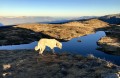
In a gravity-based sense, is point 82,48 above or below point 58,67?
below

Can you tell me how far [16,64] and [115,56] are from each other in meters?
36.6

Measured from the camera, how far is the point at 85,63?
39.6 m

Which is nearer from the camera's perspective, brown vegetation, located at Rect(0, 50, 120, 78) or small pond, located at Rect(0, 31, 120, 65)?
brown vegetation, located at Rect(0, 50, 120, 78)

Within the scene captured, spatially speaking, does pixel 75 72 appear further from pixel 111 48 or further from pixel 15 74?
pixel 111 48

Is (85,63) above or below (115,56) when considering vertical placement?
above

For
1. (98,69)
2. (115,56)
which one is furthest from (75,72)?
(115,56)

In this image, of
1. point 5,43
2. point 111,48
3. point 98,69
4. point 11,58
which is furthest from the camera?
point 5,43

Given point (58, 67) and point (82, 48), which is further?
point (82, 48)

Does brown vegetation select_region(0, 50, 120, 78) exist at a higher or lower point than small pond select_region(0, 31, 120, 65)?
higher

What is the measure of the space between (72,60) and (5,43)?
62737mm

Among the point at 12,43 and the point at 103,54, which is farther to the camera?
the point at 12,43

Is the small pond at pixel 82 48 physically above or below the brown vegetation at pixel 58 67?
below

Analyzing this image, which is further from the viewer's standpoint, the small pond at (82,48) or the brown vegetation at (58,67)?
the small pond at (82,48)

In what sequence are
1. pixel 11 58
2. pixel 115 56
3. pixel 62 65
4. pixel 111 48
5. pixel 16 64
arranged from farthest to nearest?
pixel 111 48
pixel 115 56
pixel 11 58
pixel 16 64
pixel 62 65
